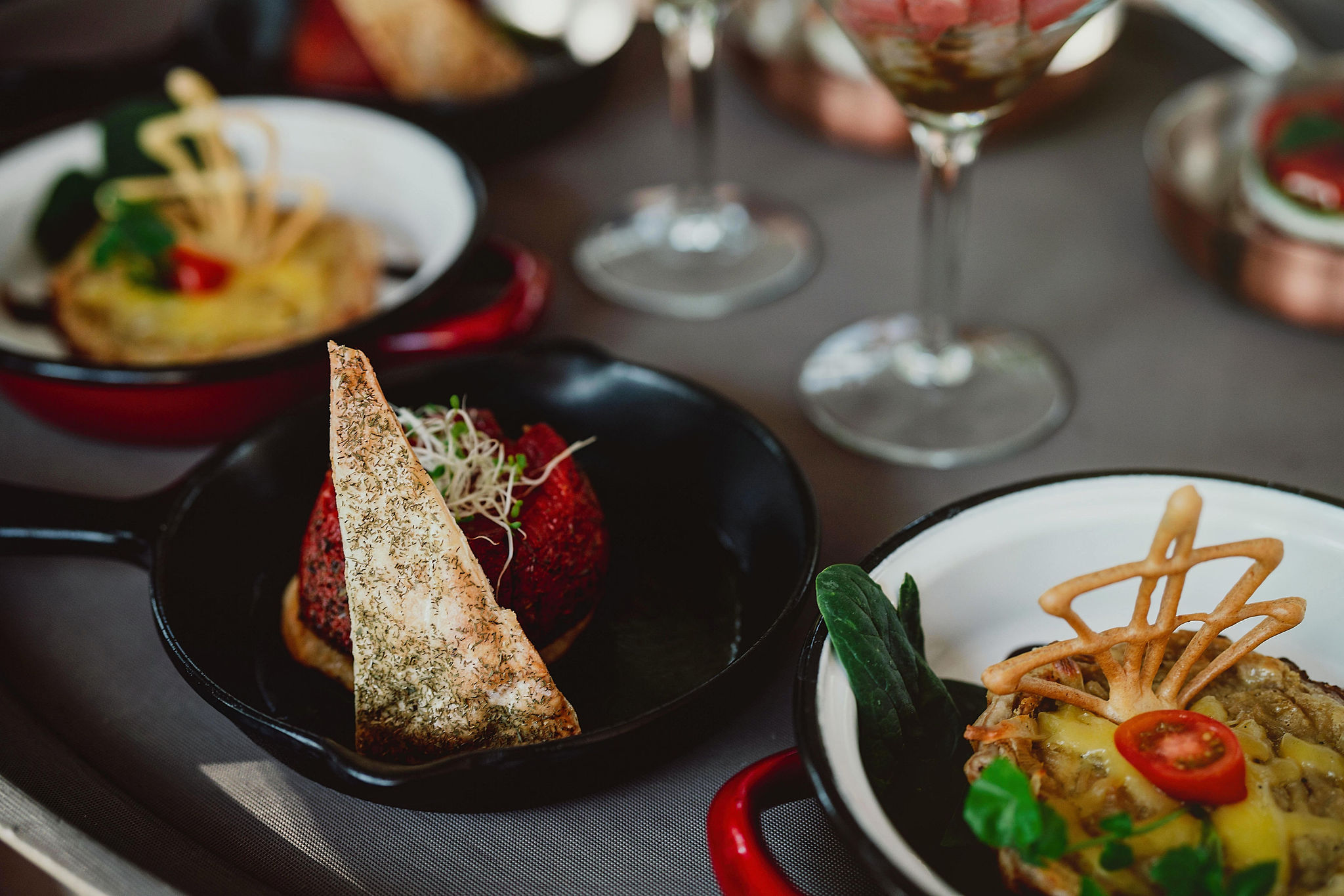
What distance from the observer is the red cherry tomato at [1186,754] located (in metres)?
0.54

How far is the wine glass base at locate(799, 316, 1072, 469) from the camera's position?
39.2 inches

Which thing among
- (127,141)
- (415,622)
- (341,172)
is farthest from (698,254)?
(415,622)

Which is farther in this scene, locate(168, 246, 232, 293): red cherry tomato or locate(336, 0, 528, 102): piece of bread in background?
locate(336, 0, 528, 102): piece of bread in background

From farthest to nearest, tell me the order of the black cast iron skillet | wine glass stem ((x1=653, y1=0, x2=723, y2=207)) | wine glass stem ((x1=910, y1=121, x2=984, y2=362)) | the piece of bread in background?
1. the piece of bread in background
2. wine glass stem ((x1=653, y1=0, x2=723, y2=207))
3. wine glass stem ((x1=910, y1=121, x2=984, y2=362))
4. the black cast iron skillet

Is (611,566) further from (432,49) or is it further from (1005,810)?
(432,49)

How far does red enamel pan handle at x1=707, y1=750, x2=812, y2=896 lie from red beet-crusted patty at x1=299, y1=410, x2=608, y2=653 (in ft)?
0.68

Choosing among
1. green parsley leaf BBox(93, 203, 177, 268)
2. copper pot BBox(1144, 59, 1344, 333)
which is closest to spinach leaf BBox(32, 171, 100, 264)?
green parsley leaf BBox(93, 203, 177, 268)

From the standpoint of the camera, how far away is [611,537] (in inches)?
34.3

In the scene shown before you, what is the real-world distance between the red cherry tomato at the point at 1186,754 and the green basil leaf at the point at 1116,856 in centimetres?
5

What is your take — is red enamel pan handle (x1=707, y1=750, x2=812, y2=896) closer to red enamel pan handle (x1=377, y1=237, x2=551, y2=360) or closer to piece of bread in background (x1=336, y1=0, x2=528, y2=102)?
red enamel pan handle (x1=377, y1=237, x2=551, y2=360)

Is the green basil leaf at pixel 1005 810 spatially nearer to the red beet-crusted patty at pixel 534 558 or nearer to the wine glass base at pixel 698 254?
the red beet-crusted patty at pixel 534 558

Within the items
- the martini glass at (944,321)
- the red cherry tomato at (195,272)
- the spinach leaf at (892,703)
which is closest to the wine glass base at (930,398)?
the martini glass at (944,321)

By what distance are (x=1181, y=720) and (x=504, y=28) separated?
1.32 metres

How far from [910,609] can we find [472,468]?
308mm
